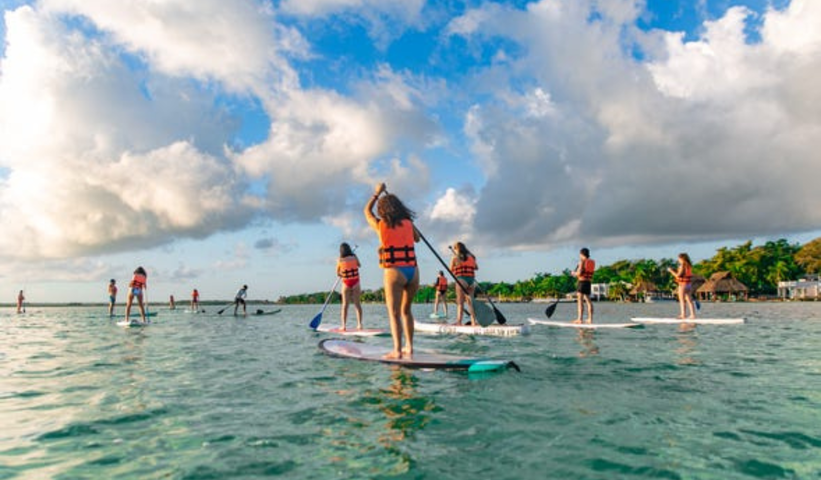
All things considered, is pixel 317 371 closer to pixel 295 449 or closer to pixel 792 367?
pixel 295 449

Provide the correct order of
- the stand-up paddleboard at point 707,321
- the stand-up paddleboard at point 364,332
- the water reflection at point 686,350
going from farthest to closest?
the stand-up paddleboard at point 707,321, the stand-up paddleboard at point 364,332, the water reflection at point 686,350

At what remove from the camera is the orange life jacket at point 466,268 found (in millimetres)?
17438

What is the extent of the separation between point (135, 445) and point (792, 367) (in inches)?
366

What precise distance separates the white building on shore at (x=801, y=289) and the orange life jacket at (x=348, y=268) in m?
113

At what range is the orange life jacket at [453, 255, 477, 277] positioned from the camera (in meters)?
17.4

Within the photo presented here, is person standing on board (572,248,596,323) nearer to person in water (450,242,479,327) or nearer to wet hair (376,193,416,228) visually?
person in water (450,242,479,327)

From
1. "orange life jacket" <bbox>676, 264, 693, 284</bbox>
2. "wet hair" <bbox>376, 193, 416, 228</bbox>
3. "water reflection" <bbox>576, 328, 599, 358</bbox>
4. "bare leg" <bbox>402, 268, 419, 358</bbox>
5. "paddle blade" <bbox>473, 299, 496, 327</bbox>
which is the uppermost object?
"wet hair" <bbox>376, 193, 416, 228</bbox>

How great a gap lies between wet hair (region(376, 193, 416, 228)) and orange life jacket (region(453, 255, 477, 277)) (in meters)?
9.51

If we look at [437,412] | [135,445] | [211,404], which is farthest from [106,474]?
[437,412]

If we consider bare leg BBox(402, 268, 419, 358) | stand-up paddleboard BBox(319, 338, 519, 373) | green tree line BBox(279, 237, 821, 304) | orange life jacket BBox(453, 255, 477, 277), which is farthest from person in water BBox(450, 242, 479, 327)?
green tree line BBox(279, 237, 821, 304)

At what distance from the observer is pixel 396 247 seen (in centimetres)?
815

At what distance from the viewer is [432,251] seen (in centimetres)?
1105

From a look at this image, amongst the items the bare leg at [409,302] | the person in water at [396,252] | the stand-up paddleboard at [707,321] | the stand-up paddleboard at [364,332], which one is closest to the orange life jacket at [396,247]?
the person in water at [396,252]

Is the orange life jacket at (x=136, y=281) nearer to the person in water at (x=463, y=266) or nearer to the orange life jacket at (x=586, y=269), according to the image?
the person in water at (x=463, y=266)
